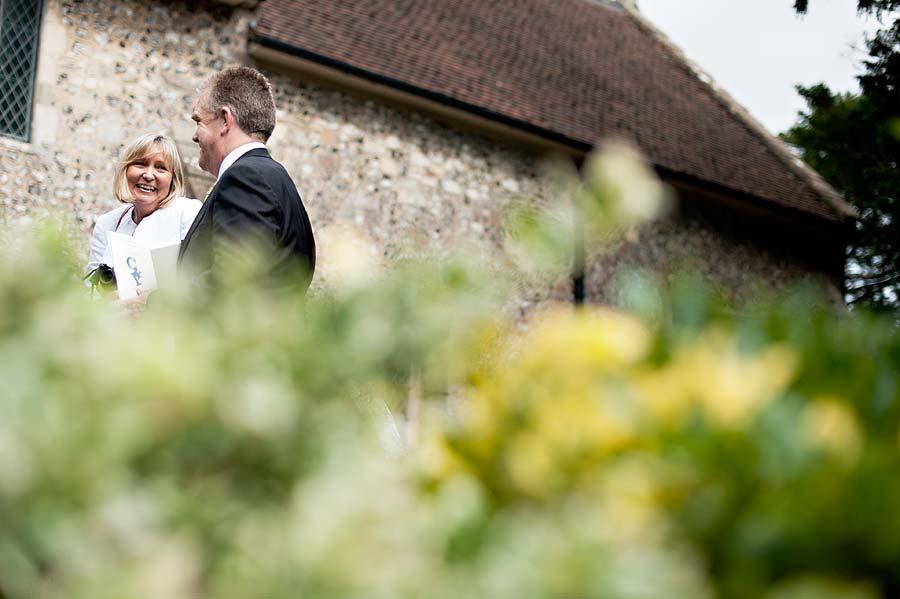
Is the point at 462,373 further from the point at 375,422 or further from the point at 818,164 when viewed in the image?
the point at 818,164

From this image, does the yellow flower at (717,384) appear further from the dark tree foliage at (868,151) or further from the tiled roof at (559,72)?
the tiled roof at (559,72)

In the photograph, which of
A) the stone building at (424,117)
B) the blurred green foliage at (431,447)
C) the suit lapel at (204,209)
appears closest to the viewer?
the blurred green foliage at (431,447)

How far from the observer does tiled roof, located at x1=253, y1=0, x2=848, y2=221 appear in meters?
11.9

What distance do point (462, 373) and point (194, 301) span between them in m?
0.36

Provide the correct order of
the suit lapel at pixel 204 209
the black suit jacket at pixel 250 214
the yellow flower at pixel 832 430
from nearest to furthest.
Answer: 1. the yellow flower at pixel 832 430
2. the black suit jacket at pixel 250 214
3. the suit lapel at pixel 204 209

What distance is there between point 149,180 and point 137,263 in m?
0.66

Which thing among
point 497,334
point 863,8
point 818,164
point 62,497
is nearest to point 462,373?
point 497,334

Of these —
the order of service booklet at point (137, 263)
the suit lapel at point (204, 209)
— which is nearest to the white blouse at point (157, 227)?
the order of service booklet at point (137, 263)

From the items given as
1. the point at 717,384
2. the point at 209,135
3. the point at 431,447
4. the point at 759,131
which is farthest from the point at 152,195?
the point at 759,131

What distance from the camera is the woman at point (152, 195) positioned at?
14.0ft

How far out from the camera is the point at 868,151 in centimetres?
1739

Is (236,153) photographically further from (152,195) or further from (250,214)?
(152,195)

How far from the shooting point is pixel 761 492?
1.10 m

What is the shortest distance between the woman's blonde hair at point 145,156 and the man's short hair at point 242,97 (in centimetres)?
50
